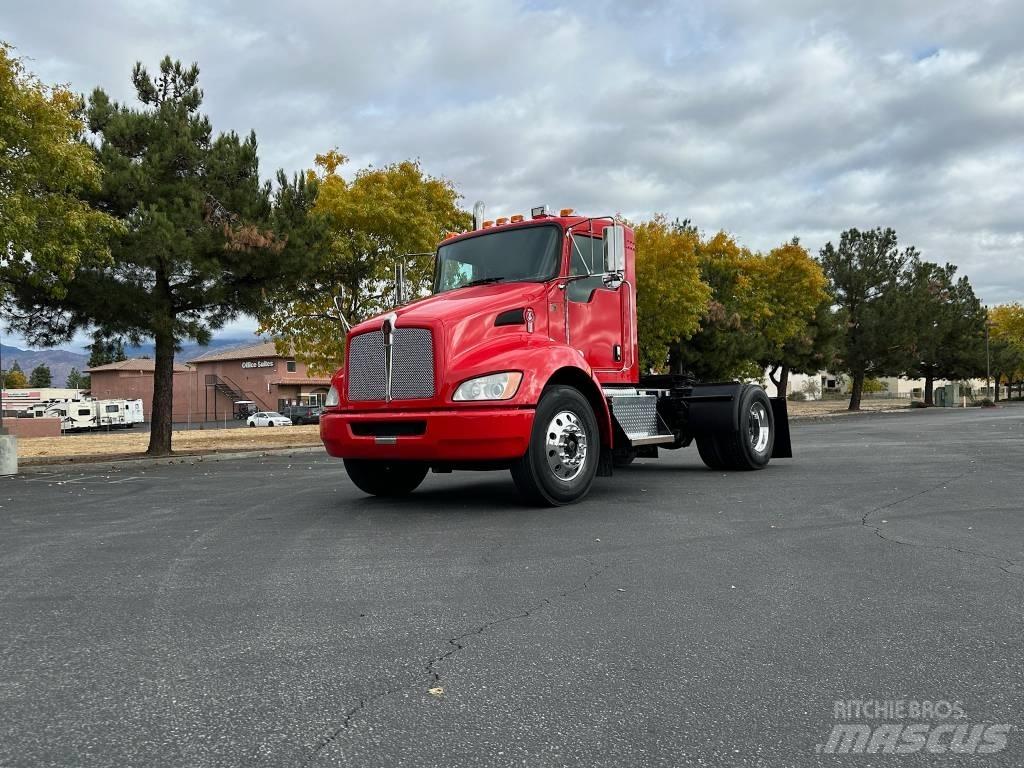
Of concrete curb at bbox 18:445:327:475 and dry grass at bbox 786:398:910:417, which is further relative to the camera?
dry grass at bbox 786:398:910:417

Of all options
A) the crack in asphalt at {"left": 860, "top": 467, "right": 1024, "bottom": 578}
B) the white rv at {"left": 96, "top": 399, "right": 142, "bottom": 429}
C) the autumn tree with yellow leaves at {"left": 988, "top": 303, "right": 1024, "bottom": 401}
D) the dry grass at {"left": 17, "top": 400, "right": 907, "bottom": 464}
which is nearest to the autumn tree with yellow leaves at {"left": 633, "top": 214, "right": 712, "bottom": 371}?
the dry grass at {"left": 17, "top": 400, "right": 907, "bottom": 464}

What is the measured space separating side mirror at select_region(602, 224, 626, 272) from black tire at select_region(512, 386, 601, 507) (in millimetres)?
1344

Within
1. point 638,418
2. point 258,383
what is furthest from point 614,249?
point 258,383

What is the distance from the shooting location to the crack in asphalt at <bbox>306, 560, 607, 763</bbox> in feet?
9.34

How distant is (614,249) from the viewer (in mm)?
8695

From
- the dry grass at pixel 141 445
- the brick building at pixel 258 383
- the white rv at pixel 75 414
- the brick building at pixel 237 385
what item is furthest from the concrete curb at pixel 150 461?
the brick building at pixel 258 383

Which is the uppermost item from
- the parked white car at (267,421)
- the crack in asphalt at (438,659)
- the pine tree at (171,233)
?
the pine tree at (171,233)

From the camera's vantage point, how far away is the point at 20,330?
19.5m

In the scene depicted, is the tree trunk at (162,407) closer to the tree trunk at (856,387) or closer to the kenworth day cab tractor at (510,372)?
the kenworth day cab tractor at (510,372)

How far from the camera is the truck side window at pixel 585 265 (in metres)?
9.21

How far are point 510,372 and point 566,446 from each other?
1.05 metres

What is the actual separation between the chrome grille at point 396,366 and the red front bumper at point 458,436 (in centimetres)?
24

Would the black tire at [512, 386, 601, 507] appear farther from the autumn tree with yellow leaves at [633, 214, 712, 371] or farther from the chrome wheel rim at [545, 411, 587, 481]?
the autumn tree with yellow leaves at [633, 214, 712, 371]

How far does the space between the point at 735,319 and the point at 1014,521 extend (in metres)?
32.2
